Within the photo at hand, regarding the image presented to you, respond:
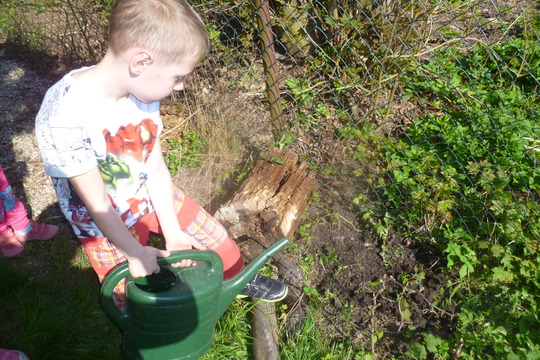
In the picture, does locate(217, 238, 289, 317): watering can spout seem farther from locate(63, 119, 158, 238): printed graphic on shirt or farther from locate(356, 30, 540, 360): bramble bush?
locate(356, 30, 540, 360): bramble bush

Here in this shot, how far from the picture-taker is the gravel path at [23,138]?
3100 mm

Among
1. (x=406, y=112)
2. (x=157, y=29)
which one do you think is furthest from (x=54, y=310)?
(x=406, y=112)

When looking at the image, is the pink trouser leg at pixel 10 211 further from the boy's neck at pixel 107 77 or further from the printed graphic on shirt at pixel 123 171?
the boy's neck at pixel 107 77

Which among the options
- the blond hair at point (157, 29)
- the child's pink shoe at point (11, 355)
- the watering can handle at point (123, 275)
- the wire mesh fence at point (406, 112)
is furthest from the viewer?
the wire mesh fence at point (406, 112)

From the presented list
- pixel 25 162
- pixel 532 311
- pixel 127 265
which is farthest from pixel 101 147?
pixel 532 311

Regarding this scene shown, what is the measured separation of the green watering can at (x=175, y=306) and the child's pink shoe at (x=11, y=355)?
490 millimetres

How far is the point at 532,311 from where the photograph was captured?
2.35 metres

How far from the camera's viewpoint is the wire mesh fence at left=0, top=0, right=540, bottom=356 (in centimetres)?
283

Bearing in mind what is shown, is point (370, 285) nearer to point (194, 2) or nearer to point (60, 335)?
point (60, 335)

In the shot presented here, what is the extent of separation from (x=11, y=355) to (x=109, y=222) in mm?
893

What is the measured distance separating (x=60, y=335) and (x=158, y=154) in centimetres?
105

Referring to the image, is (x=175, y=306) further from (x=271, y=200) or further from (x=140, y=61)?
(x=271, y=200)

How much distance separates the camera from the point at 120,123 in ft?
5.95

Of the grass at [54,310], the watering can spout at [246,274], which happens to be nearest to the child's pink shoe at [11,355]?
the grass at [54,310]
